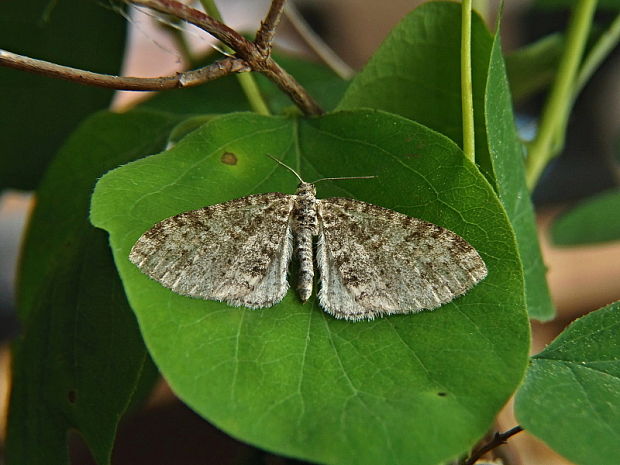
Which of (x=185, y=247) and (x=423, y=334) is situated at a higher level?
(x=185, y=247)

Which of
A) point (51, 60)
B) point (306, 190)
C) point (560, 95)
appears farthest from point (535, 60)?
point (51, 60)

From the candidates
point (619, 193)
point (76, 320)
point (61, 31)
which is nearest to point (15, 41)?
point (61, 31)

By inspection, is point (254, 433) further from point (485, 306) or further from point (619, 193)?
point (619, 193)

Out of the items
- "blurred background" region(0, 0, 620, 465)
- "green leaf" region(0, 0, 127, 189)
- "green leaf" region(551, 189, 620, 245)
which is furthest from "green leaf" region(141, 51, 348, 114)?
"blurred background" region(0, 0, 620, 465)

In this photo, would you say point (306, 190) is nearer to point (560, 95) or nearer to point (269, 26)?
point (269, 26)

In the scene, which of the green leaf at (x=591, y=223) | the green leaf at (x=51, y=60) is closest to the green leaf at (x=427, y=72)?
the green leaf at (x=51, y=60)

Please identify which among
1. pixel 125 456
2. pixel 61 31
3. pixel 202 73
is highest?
pixel 61 31

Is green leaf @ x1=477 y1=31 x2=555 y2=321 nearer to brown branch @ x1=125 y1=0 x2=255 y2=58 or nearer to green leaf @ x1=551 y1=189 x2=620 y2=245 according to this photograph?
brown branch @ x1=125 y1=0 x2=255 y2=58
